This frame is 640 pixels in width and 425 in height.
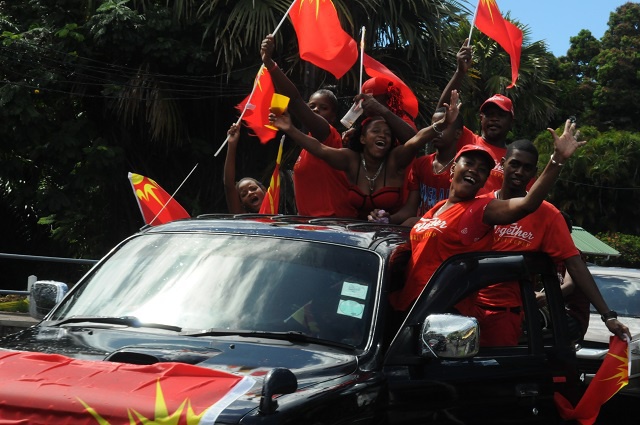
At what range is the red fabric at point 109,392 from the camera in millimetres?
3328

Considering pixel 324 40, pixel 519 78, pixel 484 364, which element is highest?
pixel 519 78

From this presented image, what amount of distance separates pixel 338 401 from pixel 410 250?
1.31m

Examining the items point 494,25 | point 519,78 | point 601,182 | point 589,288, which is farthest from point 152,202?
point 601,182

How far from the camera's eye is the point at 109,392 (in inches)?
134

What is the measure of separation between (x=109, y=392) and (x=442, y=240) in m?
1.99

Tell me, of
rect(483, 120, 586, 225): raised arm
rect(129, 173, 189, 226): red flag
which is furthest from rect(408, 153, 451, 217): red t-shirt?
rect(129, 173, 189, 226): red flag

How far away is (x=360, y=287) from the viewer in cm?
443

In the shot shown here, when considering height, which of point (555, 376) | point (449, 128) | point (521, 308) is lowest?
point (555, 376)

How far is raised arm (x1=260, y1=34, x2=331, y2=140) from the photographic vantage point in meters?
6.77

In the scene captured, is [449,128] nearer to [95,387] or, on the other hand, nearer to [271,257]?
[271,257]

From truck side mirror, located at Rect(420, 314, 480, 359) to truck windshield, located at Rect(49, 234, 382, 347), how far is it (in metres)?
0.28

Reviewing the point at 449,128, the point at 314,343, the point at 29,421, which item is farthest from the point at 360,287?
the point at 449,128

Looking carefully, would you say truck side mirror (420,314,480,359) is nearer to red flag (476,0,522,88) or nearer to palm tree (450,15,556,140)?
red flag (476,0,522,88)

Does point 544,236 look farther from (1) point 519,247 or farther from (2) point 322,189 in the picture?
(2) point 322,189
